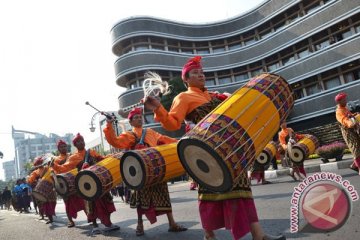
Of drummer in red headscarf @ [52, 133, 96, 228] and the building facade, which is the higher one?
the building facade

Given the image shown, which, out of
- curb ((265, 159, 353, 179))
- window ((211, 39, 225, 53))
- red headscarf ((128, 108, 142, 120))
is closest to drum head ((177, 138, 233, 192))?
red headscarf ((128, 108, 142, 120))

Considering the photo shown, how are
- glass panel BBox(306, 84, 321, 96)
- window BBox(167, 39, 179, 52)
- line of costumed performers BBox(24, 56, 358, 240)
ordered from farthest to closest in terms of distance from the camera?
window BBox(167, 39, 179, 52) → glass panel BBox(306, 84, 321, 96) → line of costumed performers BBox(24, 56, 358, 240)

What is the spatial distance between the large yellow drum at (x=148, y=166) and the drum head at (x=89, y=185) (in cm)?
94

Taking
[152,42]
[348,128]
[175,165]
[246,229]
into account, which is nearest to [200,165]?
[246,229]

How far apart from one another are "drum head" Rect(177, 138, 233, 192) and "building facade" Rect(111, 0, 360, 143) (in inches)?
838

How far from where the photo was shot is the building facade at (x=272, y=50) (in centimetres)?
2427

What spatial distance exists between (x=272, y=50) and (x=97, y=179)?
2702 centimetres

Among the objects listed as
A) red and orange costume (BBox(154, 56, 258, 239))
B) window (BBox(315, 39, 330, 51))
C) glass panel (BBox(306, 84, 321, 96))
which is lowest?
red and orange costume (BBox(154, 56, 258, 239))

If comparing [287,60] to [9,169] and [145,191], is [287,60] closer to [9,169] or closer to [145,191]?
[145,191]

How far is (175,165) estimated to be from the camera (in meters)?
5.23

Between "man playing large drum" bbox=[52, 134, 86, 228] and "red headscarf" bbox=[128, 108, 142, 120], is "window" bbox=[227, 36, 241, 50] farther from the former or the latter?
"red headscarf" bbox=[128, 108, 142, 120]

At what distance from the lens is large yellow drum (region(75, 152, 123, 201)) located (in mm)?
5832

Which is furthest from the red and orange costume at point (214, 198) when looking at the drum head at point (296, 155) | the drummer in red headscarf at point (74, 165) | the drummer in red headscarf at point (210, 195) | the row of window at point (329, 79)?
the row of window at point (329, 79)

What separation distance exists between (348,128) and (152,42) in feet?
91.9
